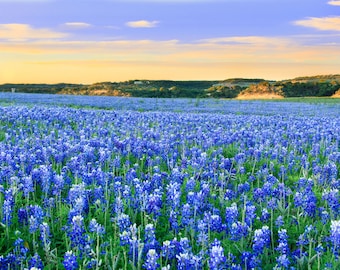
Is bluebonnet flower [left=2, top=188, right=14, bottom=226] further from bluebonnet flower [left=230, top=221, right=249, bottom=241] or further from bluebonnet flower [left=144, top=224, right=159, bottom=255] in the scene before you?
bluebonnet flower [left=230, top=221, right=249, bottom=241]

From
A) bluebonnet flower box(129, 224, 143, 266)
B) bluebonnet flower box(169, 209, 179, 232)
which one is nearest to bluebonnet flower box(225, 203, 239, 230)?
bluebonnet flower box(169, 209, 179, 232)

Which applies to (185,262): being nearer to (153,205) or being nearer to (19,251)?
(153,205)

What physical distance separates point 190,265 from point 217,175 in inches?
146

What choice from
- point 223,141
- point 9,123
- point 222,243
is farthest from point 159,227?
point 9,123

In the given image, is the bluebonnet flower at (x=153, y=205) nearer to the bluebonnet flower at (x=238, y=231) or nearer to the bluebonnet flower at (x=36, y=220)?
the bluebonnet flower at (x=238, y=231)

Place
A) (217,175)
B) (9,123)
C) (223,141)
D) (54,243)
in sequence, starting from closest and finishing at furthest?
(54,243) → (217,175) → (223,141) → (9,123)

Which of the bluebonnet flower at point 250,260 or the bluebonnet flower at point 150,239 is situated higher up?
the bluebonnet flower at point 150,239

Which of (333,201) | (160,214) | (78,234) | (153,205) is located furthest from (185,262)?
(333,201)

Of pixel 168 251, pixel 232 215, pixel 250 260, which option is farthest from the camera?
pixel 232 215

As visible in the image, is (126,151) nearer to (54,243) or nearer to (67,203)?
(67,203)

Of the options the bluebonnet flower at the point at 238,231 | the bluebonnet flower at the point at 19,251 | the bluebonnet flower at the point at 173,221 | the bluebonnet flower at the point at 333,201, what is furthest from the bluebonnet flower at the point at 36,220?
the bluebonnet flower at the point at 333,201

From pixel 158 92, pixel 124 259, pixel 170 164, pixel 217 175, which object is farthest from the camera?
pixel 158 92

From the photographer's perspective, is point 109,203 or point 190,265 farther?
point 109,203

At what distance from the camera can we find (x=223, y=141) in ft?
34.3
